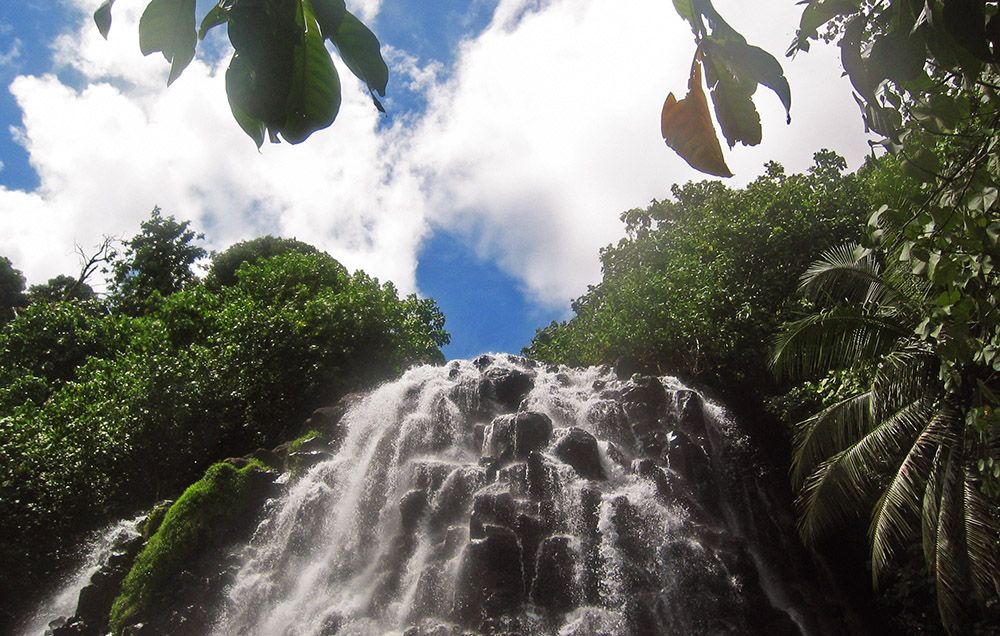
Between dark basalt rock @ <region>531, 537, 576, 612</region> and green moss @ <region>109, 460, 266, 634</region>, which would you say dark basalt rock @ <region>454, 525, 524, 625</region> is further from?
green moss @ <region>109, 460, 266, 634</region>

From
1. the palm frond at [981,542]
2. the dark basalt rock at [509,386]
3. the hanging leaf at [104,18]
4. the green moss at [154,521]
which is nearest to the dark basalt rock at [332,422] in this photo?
the green moss at [154,521]

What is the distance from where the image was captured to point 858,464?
7.75 metres

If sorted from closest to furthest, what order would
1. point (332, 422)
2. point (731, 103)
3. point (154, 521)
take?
point (731, 103) < point (154, 521) < point (332, 422)

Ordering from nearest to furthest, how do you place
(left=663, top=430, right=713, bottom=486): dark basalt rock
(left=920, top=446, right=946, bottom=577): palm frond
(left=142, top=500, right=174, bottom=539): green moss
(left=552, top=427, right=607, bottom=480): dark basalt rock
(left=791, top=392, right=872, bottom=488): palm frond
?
(left=920, top=446, right=946, bottom=577): palm frond, (left=791, top=392, right=872, bottom=488): palm frond, (left=552, top=427, right=607, bottom=480): dark basalt rock, (left=663, top=430, right=713, bottom=486): dark basalt rock, (left=142, top=500, right=174, bottom=539): green moss

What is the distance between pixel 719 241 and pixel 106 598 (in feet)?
42.4

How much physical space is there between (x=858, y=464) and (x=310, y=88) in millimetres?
8153

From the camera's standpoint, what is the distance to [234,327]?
56.7ft

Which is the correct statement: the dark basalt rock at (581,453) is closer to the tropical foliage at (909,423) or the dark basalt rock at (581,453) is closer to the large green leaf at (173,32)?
the tropical foliage at (909,423)

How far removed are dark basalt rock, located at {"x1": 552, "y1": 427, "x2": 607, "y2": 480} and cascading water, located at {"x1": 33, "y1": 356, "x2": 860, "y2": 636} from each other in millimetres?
21

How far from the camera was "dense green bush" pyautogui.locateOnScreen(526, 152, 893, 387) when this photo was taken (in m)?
14.1

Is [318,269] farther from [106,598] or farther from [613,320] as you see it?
[106,598]

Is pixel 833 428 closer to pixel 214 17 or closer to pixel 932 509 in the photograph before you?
pixel 932 509

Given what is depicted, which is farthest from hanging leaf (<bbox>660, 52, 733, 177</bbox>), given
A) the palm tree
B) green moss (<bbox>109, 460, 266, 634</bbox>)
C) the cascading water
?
green moss (<bbox>109, 460, 266, 634</bbox>)

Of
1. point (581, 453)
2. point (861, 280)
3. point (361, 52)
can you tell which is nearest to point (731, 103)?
point (361, 52)
